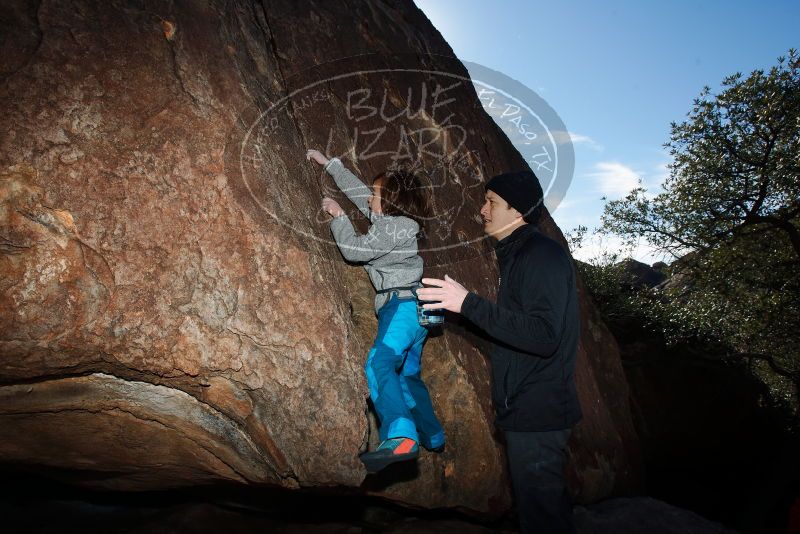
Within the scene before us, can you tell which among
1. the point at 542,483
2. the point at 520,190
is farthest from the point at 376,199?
the point at 542,483

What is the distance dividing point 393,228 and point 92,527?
163 inches

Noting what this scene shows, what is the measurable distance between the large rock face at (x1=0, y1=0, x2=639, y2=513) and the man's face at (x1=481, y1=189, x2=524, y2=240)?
1139 mm

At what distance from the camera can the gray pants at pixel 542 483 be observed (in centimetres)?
247

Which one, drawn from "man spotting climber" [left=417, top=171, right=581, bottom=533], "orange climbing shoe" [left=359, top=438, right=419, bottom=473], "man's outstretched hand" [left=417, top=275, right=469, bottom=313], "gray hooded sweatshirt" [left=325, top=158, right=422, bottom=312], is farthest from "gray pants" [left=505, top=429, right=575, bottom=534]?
"gray hooded sweatshirt" [left=325, top=158, right=422, bottom=312]

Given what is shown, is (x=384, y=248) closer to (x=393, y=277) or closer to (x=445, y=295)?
(x=393, y=277)

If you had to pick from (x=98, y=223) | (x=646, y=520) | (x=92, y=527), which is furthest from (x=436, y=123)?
(x=92, y=527)

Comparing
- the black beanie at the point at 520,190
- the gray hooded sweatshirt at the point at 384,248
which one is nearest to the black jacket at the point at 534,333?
the black beanie at the point at 520,190

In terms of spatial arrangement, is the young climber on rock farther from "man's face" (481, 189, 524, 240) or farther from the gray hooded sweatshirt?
"man's face" (481, 189, 524, 240)

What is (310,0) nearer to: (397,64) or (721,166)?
(397,64)

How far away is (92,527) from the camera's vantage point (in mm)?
4145

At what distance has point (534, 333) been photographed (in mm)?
2393

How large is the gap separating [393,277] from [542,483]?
155 cm

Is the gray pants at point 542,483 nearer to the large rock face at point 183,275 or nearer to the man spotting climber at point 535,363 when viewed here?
the man spotting climber at point 535,363

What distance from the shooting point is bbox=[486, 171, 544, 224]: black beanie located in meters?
2.75
